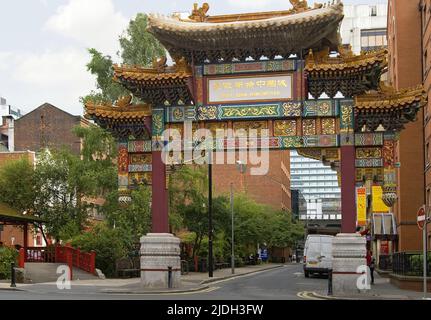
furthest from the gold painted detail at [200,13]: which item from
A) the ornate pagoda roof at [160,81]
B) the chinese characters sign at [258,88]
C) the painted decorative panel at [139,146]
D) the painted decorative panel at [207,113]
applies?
the painted decorative panel at [139,146]

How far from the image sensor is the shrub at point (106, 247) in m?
36.7

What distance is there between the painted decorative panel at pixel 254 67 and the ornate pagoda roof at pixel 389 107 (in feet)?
9.09

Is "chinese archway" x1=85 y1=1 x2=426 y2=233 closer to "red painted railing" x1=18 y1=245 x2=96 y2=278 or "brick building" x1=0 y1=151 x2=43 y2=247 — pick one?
"red painted railing" x1=18 y1=245 x2=96 y2=278

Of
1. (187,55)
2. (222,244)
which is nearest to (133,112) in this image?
(187,55)

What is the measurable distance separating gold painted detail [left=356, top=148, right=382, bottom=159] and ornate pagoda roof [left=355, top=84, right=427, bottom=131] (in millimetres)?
848

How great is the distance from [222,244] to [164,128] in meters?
26.9

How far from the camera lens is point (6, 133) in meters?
79.3

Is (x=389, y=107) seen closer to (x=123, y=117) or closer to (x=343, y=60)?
(x=343, y=60)

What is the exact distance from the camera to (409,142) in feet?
153

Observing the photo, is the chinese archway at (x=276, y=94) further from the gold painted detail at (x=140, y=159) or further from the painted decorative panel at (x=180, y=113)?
the gold painted detail at (x=140, y=159)

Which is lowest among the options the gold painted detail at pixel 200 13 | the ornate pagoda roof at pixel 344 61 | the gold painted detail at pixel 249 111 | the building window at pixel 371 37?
the gold painted detail at pixel 249 111

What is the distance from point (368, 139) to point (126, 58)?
81.0ft

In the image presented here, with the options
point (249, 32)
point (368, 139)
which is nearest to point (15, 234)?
point (249, 32)

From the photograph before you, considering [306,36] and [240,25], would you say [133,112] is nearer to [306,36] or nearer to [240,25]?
[240,25]
